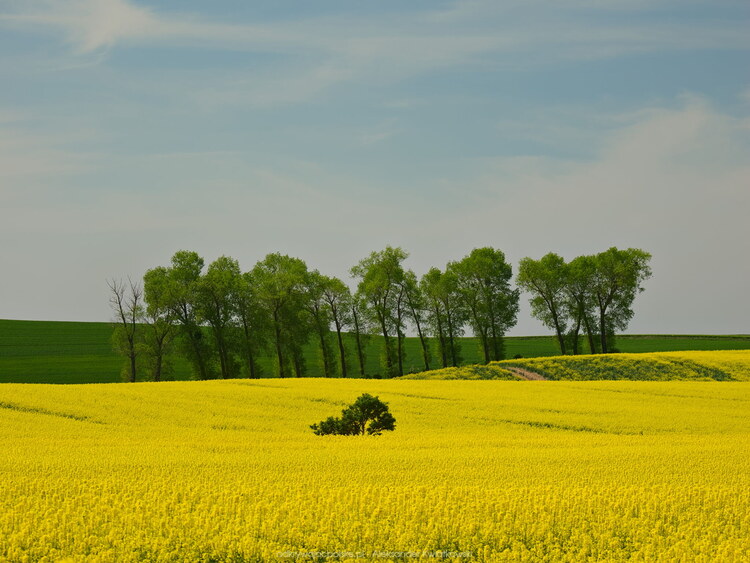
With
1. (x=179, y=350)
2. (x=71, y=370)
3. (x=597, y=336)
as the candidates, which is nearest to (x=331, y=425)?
(x=179, y=350)

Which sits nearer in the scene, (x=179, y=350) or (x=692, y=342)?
(x=179, y=350)

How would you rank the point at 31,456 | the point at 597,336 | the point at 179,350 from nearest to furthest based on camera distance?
the point at 31,456 < the point at 179,350 < the point at 597,336

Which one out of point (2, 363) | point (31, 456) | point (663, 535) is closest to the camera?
point (663, 535)

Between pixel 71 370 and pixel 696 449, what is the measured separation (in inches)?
2876

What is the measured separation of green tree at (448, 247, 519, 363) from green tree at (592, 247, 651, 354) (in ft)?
30.3

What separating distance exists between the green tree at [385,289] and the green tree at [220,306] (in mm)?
13566

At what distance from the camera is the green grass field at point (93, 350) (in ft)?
262

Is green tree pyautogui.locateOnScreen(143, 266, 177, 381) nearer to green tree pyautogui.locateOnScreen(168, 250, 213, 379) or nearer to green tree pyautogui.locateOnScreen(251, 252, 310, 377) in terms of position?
green tree pyautogui.locateOnScreen(168, 250, 213, 379)

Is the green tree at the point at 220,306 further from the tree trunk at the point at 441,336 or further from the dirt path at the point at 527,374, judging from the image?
the dirt path at the point at 527,374

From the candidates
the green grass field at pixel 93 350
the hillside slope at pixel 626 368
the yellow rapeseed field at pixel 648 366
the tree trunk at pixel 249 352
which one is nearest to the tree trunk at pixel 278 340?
the tree trunk at pixel 249 352

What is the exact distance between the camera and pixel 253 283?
78812mm

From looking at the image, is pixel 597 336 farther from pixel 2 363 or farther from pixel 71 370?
pixel 2 363

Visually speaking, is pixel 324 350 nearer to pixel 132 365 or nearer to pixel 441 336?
pixel 441 336

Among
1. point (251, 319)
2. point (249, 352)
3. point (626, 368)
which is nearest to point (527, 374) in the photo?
point (626, 368)
